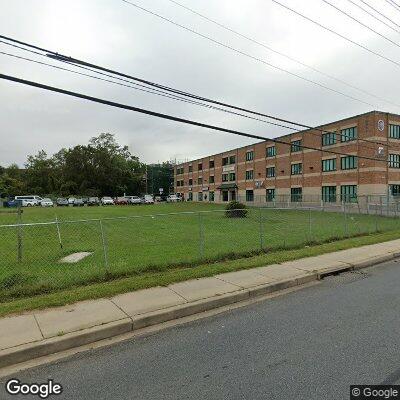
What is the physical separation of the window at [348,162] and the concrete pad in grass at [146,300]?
130ft

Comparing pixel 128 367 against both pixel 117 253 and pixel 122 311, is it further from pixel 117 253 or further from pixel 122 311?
pixel 117 253

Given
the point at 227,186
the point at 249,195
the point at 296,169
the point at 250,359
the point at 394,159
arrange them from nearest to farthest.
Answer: the point at 250,359 → the point at 394,159 → the point at 296,169 → the point at 249,195 → the point at 227,186

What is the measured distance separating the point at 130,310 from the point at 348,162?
1648 inches

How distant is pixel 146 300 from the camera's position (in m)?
6.43

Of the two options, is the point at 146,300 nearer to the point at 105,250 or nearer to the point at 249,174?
the point at 105,250

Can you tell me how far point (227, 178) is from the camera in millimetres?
72688

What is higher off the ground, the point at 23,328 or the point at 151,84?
the point at 151,84

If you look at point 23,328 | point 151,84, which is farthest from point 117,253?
point 23,328

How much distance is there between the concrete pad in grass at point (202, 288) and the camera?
677 cm

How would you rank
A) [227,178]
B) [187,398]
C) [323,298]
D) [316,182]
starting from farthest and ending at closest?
1. [227,178]
2. [316,182]
3. [323,298]
4. [187,398]

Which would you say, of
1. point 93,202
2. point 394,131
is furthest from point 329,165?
point 93,202

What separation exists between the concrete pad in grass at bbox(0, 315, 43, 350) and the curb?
0.16 m

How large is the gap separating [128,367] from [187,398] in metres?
1.03

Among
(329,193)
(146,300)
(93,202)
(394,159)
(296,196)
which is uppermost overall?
(394,159)
